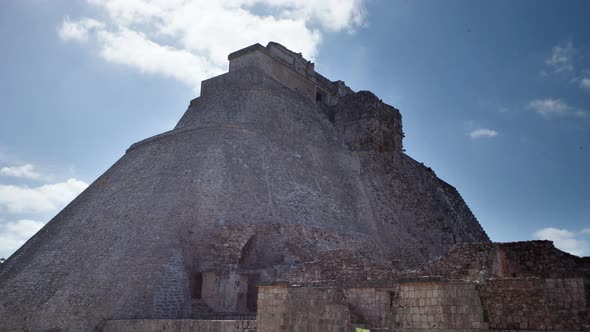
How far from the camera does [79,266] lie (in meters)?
17.1

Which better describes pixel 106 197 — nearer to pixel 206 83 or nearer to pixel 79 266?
pixel 79 266

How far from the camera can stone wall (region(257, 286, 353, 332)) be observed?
30.5 feet

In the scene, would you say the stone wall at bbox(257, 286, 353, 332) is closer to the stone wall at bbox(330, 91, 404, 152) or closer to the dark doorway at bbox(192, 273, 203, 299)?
the dark doorway at bbox(192, 273, 203, 299)

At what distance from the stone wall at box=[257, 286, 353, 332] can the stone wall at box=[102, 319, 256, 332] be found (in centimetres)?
122

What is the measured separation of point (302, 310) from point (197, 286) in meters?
7.63

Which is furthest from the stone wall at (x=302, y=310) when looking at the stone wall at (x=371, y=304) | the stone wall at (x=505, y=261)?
the stone wall at (x=505, y=261)

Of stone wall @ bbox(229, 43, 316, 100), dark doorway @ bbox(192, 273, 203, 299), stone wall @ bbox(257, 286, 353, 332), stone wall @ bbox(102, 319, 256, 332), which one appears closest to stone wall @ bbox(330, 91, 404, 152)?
stone wall @ bbox(229, 43, 316, 100)

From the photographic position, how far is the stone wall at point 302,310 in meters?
9.29

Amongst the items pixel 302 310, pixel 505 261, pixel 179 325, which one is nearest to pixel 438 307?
pixel 302 310

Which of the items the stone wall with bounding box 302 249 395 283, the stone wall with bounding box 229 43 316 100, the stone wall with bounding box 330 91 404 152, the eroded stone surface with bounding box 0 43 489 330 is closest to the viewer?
the stone wall with bounding box 302 249 395 283

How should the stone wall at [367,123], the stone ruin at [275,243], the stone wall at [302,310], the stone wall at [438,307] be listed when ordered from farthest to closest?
1. the stone wall at [367,123]
2. the stone ruin at [275,243]
3. the stone wall at [302,310]
4. the stone wall at [438,307]

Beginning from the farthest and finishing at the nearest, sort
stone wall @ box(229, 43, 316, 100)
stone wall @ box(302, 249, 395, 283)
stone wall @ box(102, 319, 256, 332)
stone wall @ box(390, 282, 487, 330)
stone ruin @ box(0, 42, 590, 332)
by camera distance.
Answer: stone wall @ box(229, 43, 316, 100), stone wall @ box(302, 249, 395, 283), stone wall @ box(102, 319, 256, 332), stone ruin @ box(0, 42, 590, 332), stone wall @ box(390, 282, 487, 330)

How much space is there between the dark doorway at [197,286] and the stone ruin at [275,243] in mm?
40

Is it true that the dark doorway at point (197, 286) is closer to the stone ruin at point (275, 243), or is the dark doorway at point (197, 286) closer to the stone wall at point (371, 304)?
the stone ruin at point (275, 243)
